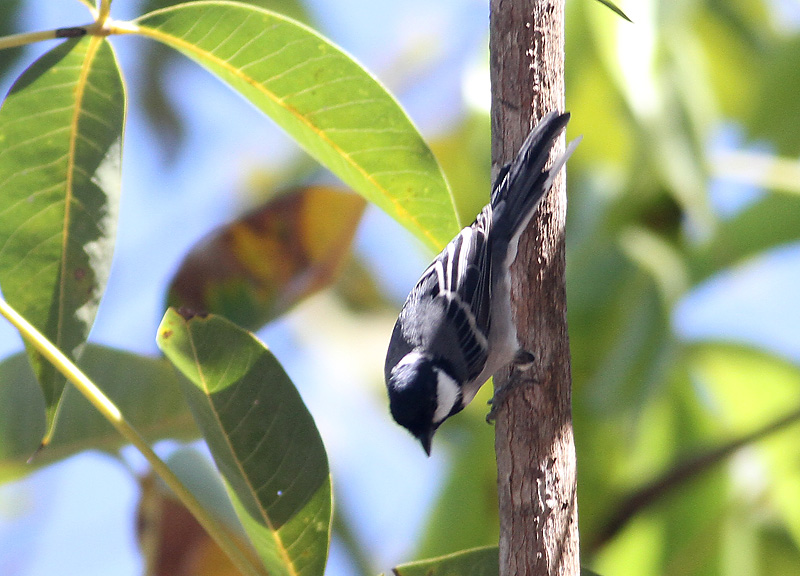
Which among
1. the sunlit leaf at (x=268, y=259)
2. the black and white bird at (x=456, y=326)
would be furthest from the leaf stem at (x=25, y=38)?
the black and white bird at (x=456, y=326)

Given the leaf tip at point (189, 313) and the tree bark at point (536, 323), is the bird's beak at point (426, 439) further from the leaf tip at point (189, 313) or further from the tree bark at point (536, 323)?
the leaf tip at point (189, 313)

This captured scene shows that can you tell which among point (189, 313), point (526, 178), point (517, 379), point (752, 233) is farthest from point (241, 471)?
point (752, 233)

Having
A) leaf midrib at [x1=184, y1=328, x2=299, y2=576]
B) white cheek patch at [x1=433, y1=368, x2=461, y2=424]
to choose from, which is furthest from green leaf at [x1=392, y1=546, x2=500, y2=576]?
white cheek patch at [x1=433, y1=368, x2=461, y2=424]

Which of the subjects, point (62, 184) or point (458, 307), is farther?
point (458, 307)

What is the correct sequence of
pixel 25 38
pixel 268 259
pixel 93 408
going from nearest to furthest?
pixel 25 38
pixel 93 408
pixel 268 259

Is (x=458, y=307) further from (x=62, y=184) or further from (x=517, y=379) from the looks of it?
(x=62, y=184)

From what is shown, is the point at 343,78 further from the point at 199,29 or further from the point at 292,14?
the point at 292,14
